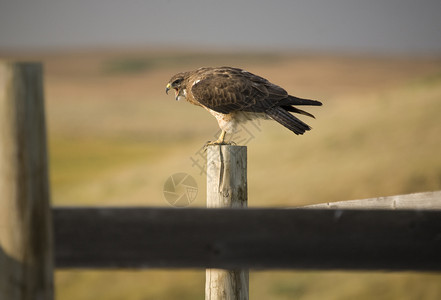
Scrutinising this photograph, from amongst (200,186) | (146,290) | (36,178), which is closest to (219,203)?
(36,178)

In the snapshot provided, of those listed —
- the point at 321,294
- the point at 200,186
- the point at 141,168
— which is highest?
the point at 141,168

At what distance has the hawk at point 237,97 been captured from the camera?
255 inches

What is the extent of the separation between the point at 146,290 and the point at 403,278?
4.88 m

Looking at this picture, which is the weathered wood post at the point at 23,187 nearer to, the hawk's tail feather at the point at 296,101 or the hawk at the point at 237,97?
the hawk's tail feather at the point at 296,101

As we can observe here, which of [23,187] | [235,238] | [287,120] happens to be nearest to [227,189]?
[235,238]

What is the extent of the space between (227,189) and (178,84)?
3.86 meters

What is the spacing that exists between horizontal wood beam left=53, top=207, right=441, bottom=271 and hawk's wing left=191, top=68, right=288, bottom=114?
4.35 metres

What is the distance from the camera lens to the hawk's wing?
658 cm

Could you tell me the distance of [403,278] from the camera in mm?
9695

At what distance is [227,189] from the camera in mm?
3684

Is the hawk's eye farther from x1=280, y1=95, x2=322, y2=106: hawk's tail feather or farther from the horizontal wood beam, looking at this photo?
the horizontal wood beam

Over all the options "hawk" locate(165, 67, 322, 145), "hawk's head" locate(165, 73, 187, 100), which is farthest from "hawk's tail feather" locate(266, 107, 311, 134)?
"hawk's head" locate(165, 73, 187, 100)

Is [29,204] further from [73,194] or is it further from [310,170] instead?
[73,194]

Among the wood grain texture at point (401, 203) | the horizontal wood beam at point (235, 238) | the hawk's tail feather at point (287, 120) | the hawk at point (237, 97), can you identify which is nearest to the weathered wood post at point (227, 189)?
the wood grain texture at point (401, 203)
